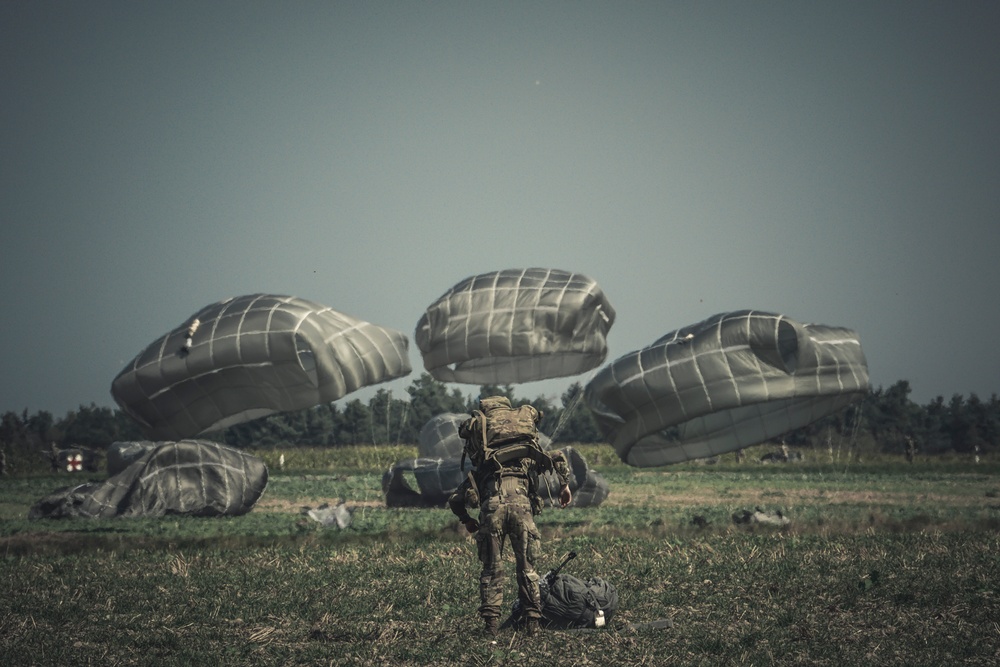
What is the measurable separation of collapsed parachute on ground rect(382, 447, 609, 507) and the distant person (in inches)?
720

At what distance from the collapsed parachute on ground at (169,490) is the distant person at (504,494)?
17.1 m

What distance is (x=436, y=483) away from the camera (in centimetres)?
3016

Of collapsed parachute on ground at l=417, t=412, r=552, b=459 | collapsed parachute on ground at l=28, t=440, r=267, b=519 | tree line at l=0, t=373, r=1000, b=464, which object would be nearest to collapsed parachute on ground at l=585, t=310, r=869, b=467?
collapsed parachute on ground at l=417, t=412, r=552, b=459

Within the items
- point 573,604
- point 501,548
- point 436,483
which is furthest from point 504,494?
point 436,483

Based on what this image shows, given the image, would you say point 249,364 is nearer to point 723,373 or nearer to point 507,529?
point 723,373

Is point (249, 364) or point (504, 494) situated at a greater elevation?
point (249, 364)

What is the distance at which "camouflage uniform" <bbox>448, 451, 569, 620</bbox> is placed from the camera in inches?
439

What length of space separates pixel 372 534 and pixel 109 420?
272 feet

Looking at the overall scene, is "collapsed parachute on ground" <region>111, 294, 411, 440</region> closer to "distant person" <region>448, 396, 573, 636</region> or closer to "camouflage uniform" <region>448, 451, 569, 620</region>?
"distant person" <region>448, 396, 573, 636</region>

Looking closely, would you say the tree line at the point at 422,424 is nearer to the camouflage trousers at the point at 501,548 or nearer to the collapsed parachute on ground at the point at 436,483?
the collapsed parachute on ground at the point at 436,483

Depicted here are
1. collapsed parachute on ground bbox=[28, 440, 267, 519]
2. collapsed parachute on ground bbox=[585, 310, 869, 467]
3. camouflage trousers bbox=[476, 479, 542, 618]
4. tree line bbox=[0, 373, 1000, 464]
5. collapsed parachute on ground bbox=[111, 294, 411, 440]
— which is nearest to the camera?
camouflage trousers bbox=[476, 479, 542, 618]

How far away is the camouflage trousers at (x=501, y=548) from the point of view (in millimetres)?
11125

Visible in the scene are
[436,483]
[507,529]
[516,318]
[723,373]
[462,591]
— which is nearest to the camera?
[507,529]

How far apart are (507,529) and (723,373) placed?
17.0m
